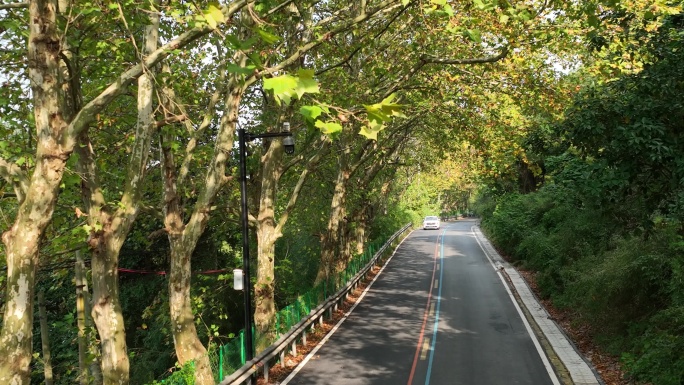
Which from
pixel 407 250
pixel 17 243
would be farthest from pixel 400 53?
pixel 407 250

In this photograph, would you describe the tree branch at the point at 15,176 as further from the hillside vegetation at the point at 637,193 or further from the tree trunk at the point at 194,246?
the hillside vegetation at the point at 637,193

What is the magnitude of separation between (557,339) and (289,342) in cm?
831

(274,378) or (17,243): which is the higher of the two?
(17,243)

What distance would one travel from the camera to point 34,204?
4957 mm

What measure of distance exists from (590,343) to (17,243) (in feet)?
49.6

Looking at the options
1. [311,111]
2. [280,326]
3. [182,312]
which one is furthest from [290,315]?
[311,111]

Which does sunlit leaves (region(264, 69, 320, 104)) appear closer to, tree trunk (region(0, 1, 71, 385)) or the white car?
tree trunk (region(0, 1, 71, 385))

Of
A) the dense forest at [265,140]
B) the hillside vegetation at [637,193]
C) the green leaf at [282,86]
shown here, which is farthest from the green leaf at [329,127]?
the hillside vegetation at [637,193]

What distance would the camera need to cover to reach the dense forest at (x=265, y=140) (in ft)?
17.2

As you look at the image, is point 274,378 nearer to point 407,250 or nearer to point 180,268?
point 180,268

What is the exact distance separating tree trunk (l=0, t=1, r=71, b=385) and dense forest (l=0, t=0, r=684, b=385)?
2cm

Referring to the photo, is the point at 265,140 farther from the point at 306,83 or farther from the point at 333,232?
the point at 306,83

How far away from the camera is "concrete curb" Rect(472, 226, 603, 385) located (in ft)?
40.2

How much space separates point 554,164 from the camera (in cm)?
1288
